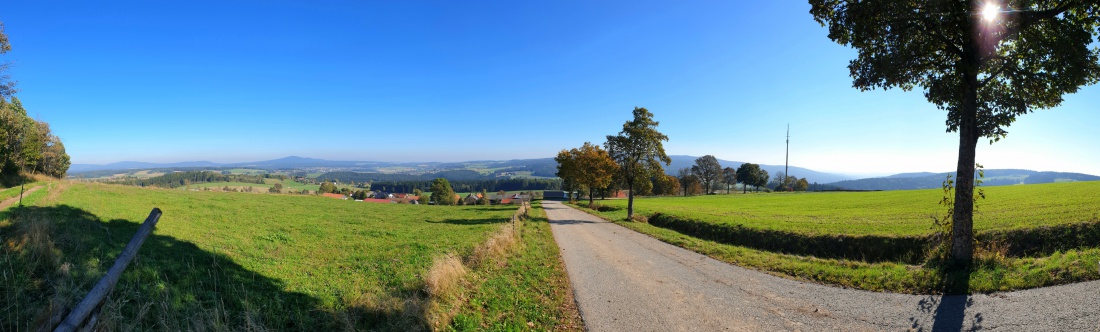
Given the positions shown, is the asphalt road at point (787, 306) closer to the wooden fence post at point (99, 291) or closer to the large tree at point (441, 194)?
the wooden fence post at point (99, 291)

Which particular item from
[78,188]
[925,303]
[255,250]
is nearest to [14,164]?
[78,188]

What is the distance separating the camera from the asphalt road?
5.68m

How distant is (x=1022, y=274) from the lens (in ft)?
23.9

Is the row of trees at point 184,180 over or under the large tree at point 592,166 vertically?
under

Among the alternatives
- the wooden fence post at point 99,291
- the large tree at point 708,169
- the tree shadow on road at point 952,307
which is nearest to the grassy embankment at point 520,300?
the wooden fence post at point 99,291

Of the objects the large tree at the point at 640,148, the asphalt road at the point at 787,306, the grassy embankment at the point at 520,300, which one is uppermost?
the large tree at the point at 640,148

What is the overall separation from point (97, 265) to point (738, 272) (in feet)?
49.7

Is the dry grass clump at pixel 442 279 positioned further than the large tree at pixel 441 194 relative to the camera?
No

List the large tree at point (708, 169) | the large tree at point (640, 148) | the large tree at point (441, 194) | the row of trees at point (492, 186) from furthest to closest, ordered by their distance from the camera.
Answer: the row of trees at point (492, 186) → the large tree at point (708, 169) → the large tree at point (441, 194) → the large tree at point (640, 148)

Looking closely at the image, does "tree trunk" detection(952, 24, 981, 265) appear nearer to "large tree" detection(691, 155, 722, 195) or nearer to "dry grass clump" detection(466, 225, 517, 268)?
"dry grass clump" detection(466, 225, 517, 268)

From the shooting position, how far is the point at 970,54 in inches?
347

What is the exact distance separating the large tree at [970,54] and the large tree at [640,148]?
810 inches

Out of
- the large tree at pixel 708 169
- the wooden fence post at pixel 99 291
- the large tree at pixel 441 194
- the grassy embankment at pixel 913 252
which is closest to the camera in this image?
the wooden fence post at pixel 99 291

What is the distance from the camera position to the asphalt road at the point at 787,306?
5.68 meters
